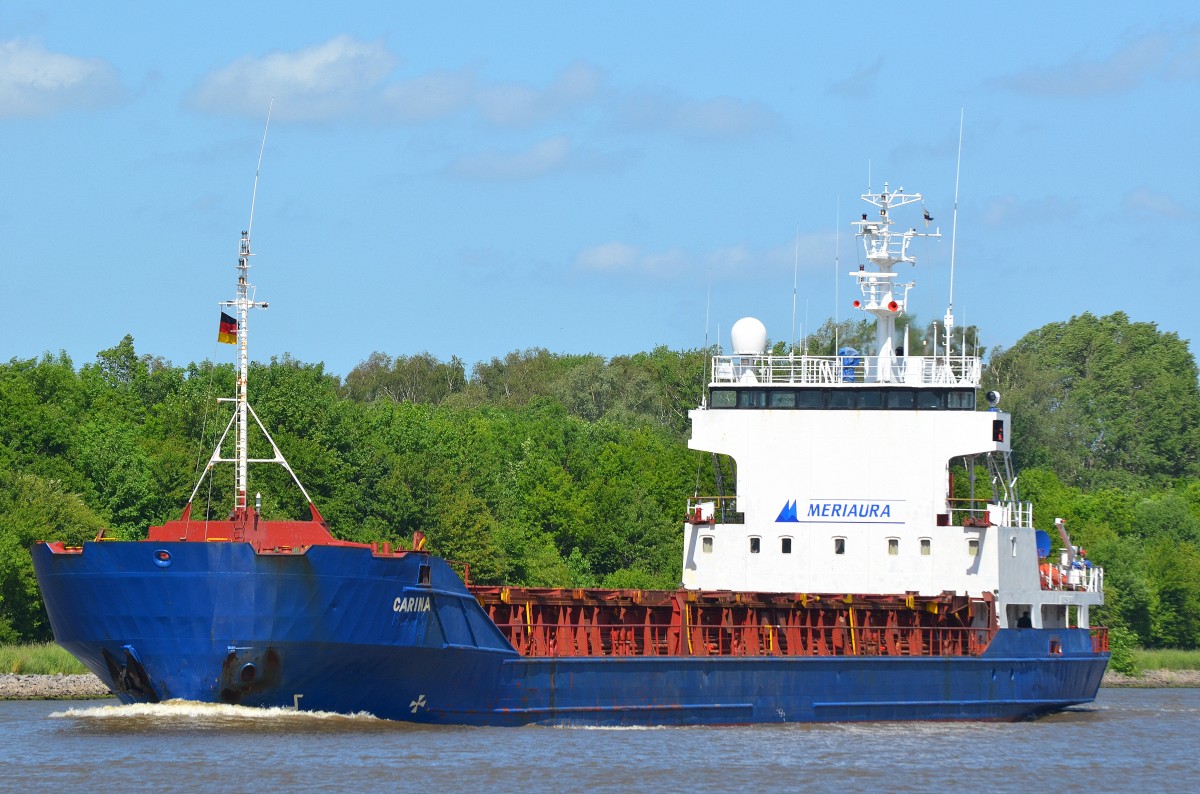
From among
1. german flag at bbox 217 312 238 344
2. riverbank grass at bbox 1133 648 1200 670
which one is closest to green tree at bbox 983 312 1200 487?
riverbank grass at bbox 1133 648 1200 670

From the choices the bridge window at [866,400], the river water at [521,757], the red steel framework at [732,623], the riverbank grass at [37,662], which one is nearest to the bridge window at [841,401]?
the bridge window at [866,400]

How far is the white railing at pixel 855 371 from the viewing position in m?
44.2

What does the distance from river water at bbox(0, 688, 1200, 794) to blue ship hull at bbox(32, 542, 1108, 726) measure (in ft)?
1.59

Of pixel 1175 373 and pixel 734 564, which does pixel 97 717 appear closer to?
pixel 734 564

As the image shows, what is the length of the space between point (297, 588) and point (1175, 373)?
92.2m

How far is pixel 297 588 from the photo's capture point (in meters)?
33.2

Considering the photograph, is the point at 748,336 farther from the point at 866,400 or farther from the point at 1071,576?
the point at 1071,576

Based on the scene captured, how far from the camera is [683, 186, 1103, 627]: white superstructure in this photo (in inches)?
1706

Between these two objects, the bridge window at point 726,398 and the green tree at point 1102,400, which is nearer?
the bridge window at point 726,398

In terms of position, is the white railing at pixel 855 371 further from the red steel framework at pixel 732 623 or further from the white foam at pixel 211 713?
the white foam at pixel 211 713

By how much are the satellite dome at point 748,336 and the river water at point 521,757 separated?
9.65 metres

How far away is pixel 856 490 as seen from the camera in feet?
143

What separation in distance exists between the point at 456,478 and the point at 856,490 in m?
24.2

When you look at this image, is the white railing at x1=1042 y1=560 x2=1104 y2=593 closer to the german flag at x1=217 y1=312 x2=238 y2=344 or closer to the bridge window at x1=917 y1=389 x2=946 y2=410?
the bridge window at x1=917 y1=389 x2=946 y2=410
